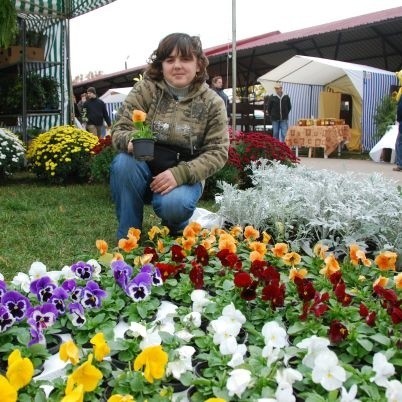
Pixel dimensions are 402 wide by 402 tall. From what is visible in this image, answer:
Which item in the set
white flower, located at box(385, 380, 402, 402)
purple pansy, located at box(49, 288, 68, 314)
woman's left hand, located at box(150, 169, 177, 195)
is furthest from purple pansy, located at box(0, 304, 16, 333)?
woman's left hand, located at box(150, 169, 177, 195)

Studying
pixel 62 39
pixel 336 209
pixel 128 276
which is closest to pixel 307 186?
pixel 336 209

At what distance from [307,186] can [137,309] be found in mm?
1815

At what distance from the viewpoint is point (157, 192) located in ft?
10.2

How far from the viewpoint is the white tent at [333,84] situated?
14.0m

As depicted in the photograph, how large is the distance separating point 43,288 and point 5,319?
274 mm

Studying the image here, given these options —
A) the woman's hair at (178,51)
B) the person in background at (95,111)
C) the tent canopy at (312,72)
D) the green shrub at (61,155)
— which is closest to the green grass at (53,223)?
the green shrub at (61,155)

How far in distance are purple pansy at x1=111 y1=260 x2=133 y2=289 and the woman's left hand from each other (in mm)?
905

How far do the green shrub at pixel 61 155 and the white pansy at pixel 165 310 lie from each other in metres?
4.94

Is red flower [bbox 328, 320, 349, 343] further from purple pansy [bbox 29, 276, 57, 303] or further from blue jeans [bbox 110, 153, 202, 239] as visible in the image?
blue jeans [bbox 110, 153, 202, 239]

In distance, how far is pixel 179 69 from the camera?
3051 millimetres

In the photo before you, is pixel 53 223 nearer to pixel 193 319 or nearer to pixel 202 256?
pixel 202 256

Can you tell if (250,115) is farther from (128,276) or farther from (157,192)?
(128,276)

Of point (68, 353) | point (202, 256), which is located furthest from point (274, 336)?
point (202, 256)

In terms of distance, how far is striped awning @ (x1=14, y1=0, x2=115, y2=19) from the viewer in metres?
7.52
